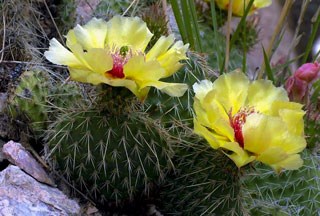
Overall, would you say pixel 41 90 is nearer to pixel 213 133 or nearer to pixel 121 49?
pixel 121 49

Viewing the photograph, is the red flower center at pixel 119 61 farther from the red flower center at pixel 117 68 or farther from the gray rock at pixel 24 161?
the gray rock at pixel 24 161

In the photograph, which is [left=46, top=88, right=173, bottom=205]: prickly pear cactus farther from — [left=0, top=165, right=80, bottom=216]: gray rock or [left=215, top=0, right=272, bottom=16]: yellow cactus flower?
[left=215, top=0, right=272, bottom=16]: yellow cactus flower

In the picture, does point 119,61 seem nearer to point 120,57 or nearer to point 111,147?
point 120,57

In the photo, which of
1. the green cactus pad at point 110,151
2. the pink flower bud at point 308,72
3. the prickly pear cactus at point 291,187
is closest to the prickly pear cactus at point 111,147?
the green cactus pad at point 110,151

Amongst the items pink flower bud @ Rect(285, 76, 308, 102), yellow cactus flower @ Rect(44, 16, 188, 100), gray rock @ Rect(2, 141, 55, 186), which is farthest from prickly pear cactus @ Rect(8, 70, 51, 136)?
pink flower bud @ Rect(285, 76, 308, 102)

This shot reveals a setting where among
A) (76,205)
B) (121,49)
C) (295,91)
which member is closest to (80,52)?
(121,49)
